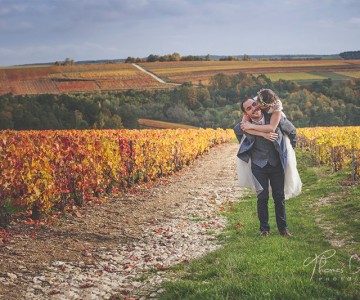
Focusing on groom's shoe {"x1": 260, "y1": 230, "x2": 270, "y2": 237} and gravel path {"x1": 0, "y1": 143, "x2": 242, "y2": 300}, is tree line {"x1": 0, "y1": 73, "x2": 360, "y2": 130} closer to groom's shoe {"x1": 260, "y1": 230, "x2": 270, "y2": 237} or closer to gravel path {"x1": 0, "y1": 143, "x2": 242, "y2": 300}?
gravel path {"x1": 0, "y1": 143, "x2": 242, "y2": 300}

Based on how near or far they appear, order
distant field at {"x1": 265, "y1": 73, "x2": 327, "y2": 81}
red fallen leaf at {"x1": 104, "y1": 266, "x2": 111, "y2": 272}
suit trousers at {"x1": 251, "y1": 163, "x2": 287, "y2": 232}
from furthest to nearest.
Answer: distant field at {"x1": 265, "y1": 73, "x2": 327, "y2": 81} → suit trousers at {"x1": 251, "y1": 163, "x2": 287, "y2": 232} → red fallen leaf at {"x1": 104, "y1": 266, "x2": 111, "y2": 272}

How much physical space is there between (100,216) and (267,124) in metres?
4.82

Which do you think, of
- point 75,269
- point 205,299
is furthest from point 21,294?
point 205,299

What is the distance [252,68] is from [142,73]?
3264 cm

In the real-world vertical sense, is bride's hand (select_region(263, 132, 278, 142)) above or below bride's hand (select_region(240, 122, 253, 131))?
A: below

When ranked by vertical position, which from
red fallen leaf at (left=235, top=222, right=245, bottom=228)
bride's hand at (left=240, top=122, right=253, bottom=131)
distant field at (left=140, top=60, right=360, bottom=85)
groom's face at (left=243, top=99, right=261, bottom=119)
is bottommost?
red fallen leaf at (left=235, top=222, right=245, bottom=228)

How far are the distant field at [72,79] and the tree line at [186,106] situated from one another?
3.72 metres

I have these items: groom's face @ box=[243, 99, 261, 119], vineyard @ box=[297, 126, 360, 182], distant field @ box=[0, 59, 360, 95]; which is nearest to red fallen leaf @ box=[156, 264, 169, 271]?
groom's face @ box=[243, 99, 261, 119]

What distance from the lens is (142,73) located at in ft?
332

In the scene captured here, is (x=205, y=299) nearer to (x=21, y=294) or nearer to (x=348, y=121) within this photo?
(x=21, y=294)

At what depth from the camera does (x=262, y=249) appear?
6.29 m

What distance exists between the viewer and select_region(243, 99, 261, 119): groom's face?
23.9 ft

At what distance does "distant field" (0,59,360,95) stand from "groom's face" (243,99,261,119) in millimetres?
70741

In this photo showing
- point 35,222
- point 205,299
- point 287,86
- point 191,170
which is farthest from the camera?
point 287,86
